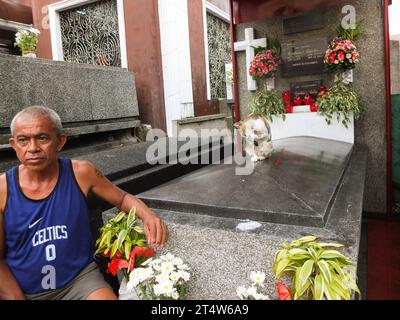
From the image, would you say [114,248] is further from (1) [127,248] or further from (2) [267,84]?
(2) [267,84]

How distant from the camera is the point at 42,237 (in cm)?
179

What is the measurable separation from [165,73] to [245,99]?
2.69 metres

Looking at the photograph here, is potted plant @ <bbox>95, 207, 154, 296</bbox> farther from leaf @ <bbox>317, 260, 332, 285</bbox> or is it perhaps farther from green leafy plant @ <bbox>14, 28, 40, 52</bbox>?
green leafy plant @ <bbox>14, 28, 40, 52</bbox>

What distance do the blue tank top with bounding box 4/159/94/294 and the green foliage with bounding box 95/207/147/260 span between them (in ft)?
0.58

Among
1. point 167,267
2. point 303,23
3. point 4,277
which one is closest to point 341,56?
point 303,23

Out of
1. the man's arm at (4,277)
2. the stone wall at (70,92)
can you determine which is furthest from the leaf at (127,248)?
the stone wall at (70,92)

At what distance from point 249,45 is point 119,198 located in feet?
14.3

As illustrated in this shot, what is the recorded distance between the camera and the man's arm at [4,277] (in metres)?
1.73

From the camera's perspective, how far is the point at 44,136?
182cm

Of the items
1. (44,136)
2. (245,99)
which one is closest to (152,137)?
(245,99)

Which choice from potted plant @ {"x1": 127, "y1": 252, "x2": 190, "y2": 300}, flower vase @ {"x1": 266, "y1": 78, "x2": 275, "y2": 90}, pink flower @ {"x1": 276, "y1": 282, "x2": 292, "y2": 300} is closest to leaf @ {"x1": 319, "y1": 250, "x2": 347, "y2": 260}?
pink flower @ {"x1": 276, "y1": 282, "x2": 292, "y2": 300}

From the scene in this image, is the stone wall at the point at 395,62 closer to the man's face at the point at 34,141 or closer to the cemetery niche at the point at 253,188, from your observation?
the cemetery niche at the point at 253,188

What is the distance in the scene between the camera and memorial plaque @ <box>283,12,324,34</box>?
5109 millimetres
